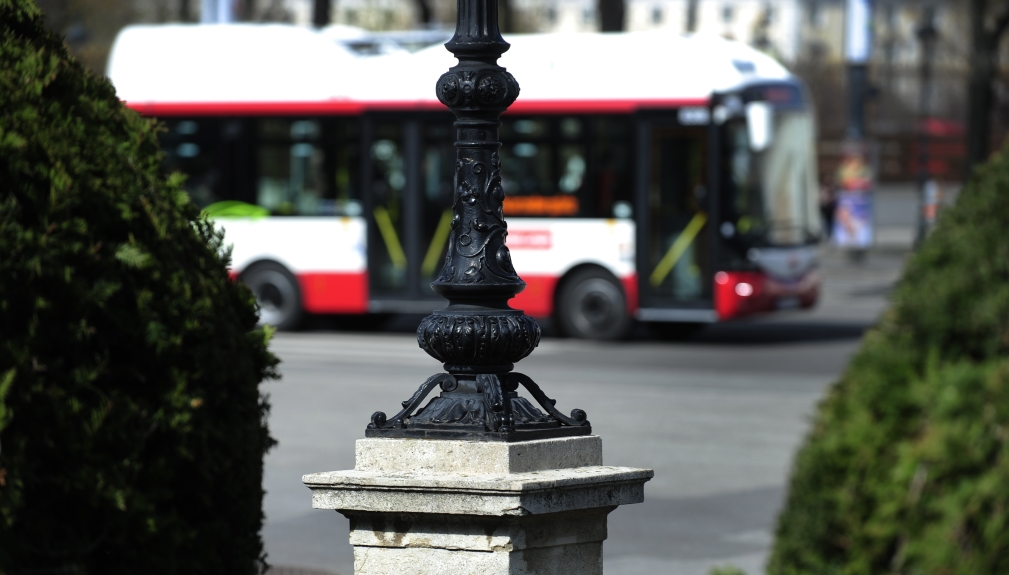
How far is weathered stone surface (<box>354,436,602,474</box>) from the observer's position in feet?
13.9

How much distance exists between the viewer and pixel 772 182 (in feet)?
60.8

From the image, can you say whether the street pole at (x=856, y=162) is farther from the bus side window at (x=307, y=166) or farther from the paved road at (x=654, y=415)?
the bus side window at (x=307, y=166)

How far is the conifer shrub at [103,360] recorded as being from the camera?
329cm

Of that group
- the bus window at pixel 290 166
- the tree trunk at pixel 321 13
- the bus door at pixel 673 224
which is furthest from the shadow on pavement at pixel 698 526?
the tree trunk at pixel 321 13

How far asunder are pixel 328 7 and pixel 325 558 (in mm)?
27653

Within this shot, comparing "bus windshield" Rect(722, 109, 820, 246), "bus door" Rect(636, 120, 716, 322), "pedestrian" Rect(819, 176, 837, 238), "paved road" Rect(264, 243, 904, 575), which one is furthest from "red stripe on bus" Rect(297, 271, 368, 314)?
→ "pedestrian" Rect(819, 176, 837, 238)

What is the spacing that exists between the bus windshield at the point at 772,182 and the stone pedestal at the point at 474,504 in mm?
13944

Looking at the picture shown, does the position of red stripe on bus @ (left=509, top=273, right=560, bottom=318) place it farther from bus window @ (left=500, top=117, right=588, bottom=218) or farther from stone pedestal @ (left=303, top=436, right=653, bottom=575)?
stone pedestal @ (left=303, top=436, right=653, bottom=575)

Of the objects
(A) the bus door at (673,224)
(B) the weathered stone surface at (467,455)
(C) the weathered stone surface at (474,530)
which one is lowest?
(C) the weathered stone surface at (474,530)

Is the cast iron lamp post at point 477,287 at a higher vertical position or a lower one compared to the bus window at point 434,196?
lower

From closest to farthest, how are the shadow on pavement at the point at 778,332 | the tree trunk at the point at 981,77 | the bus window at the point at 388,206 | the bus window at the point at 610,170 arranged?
1. the bus window at the point at 610,170
2. the shadow on pavement at the point at 778,332
3. the bus window at the point at 388,206
4. the tree trunk at the point at 981,77

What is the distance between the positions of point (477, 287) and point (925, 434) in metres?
2.35

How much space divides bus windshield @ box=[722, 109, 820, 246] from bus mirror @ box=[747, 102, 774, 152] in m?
0.02

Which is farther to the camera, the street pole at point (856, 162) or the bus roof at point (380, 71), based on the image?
the street pole at point (856, 162)
